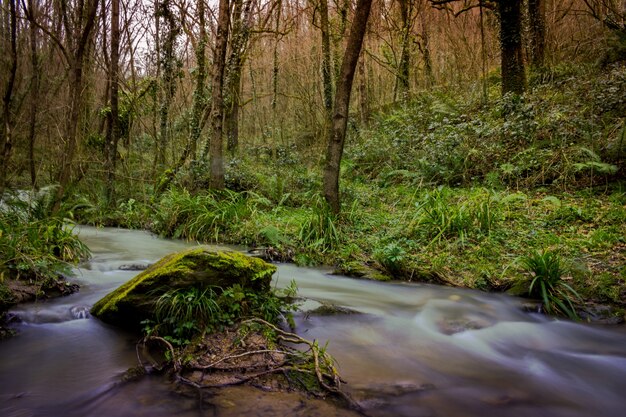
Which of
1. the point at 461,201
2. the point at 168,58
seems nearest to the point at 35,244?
the point at 461,201

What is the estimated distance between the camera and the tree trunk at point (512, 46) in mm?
11234

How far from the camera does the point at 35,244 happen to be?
5.27 metres

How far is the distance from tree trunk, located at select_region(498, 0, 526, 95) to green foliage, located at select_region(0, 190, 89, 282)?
11.1 meters

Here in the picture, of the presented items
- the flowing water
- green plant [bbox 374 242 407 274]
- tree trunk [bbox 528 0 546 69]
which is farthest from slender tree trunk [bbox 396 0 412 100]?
the flowing water

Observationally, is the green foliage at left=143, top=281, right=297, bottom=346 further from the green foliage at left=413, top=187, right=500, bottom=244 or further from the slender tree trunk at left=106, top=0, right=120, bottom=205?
the slender tree trunk at left=106, top=0, right=120, bottom=205

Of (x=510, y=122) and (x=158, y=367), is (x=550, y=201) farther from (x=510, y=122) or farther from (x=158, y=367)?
(x=158, y=367)

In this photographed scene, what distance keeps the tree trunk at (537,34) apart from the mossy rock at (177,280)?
12636 mm

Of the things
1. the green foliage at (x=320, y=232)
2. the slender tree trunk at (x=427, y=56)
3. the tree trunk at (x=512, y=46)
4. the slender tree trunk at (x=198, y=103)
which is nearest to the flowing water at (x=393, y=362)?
the green foliage at (x=320, y=232)

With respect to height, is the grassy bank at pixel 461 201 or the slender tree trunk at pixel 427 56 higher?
the slender tree trunk at pixel 427 56

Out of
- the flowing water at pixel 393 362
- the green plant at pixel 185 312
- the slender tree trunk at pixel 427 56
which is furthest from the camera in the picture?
the slender tree trunk at pixel 427 56

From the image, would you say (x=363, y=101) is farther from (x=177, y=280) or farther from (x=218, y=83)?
(x=177, y=280)

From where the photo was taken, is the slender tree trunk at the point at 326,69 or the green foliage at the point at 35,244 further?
the slender tree trunk at the point at 326,69

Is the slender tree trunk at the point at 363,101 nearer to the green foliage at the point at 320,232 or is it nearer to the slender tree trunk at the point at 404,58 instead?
the slender tree trunk at the point at 404,58

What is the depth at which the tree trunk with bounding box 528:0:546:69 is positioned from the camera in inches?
506
